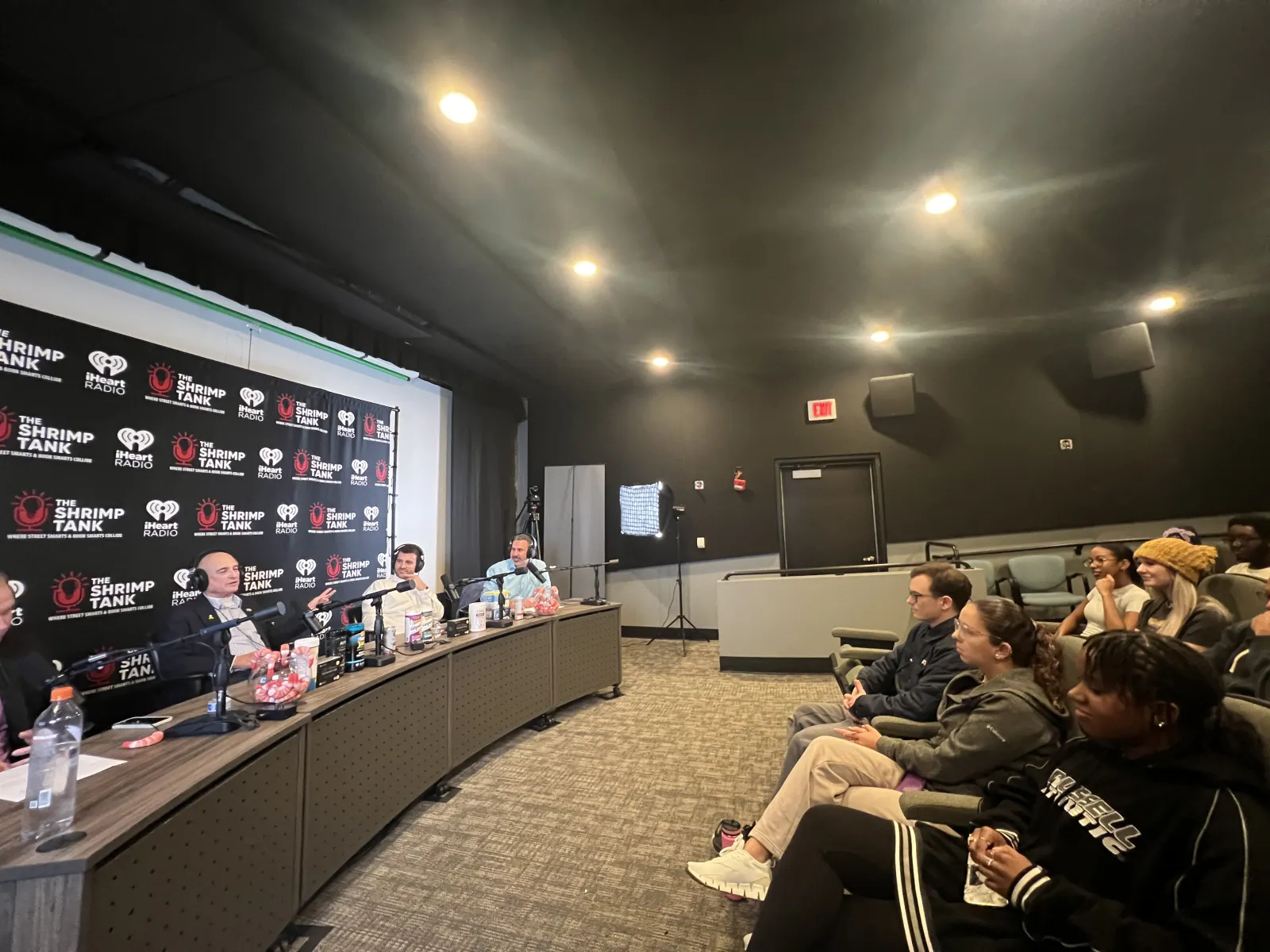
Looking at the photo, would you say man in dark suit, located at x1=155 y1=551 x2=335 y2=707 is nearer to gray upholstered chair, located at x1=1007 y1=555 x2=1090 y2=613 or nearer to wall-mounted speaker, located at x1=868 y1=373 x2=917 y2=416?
wall-mounted speaker, located at x1=868 y1=373 x2=917 y2=416

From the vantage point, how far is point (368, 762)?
2107 mm

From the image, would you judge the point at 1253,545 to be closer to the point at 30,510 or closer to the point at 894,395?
the point at 894,395

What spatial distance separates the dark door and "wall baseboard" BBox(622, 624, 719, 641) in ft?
→ 3.76

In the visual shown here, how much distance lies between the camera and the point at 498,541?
6027 mm

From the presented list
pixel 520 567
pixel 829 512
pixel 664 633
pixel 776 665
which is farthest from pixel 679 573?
pixel 520 567

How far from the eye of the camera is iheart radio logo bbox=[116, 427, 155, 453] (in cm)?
268

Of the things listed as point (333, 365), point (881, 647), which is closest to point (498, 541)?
point (333, 365)

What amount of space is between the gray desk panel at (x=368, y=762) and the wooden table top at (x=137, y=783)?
0.49ft

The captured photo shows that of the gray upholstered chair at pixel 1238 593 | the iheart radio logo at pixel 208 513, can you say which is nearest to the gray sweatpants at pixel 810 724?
the gray upholstered chair at pixel 1238 593

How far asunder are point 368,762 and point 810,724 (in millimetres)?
1833

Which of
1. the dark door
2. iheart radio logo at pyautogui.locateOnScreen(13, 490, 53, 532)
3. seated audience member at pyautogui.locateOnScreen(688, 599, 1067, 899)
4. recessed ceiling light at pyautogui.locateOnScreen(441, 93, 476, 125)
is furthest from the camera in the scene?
the dark door

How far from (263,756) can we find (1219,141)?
181 inches

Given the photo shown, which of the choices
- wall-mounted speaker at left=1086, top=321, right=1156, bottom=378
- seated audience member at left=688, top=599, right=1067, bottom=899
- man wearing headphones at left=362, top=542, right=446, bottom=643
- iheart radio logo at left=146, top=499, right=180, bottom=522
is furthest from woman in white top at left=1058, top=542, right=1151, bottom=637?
iheart radio logo at left=146, top=499, right=180, bottom=522

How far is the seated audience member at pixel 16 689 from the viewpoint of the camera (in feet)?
6.04
